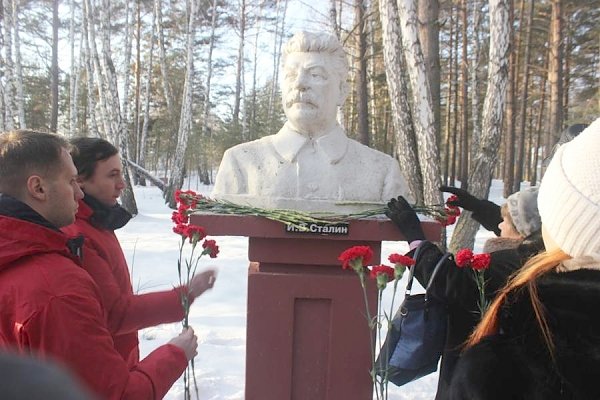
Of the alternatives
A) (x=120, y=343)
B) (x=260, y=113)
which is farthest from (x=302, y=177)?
(x=260, y=113)

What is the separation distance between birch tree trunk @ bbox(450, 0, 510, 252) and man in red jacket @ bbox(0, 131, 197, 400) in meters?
5.08

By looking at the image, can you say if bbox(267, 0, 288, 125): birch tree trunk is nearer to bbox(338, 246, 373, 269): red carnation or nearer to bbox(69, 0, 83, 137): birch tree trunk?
bbox(69, 0, 83, 137): birch tree trunk

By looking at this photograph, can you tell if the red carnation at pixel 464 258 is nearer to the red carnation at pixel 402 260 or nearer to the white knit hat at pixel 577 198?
the red carnation at pixel 402 260

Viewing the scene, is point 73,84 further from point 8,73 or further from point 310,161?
point 310,161

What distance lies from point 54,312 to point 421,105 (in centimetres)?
531

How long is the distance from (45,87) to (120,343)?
72.2 ft

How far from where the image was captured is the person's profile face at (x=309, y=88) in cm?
235

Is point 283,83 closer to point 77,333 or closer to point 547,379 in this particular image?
point 77,333

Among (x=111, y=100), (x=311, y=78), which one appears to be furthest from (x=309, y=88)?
(x=111, y=100)

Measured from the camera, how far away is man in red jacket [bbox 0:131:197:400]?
3.75 feet

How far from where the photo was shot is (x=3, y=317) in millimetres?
1183

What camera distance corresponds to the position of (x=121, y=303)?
5.44ft

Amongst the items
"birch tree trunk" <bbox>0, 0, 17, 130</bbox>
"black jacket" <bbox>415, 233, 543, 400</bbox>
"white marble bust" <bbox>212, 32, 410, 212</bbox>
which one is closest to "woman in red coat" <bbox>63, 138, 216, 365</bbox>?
"white marble bust" <bbox>212, 32, 410, 212</bbox>

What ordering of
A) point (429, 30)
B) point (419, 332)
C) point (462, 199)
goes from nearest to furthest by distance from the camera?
point (419, 332) → point (462, 199) → point (429, 30)
